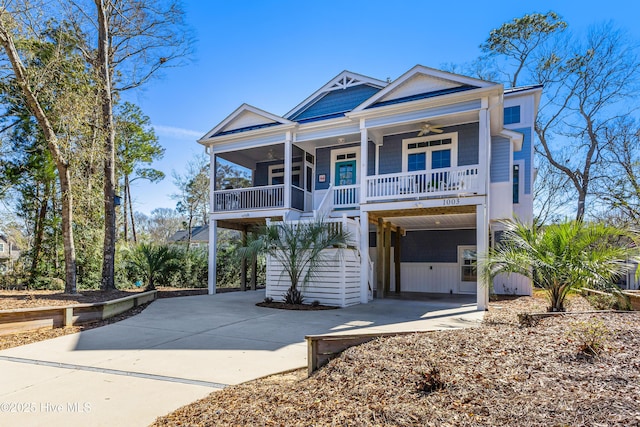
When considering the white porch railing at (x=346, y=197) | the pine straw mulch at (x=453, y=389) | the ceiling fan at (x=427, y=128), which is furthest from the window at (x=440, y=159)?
the pine straw mulch at (x=453, y=389)

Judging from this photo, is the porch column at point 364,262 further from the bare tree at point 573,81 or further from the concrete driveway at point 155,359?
the bare tree at point 573,81

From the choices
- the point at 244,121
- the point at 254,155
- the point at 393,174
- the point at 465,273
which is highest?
the point at 244,121

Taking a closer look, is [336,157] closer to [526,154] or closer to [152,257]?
[526,154]

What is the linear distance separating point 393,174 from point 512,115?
6.72 m

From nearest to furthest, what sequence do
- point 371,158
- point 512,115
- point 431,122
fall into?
point 431,122, point 371,158, point 512,115

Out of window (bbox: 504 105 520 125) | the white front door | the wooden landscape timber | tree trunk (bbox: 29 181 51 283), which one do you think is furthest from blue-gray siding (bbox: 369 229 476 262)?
tree trunk (bbox: 29 181 51 283)

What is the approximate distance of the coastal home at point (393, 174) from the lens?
9.84 m

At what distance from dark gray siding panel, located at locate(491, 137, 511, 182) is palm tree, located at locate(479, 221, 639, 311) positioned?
211 inches

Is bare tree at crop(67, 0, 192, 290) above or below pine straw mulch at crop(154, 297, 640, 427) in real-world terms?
above

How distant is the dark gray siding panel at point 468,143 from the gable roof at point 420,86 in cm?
198

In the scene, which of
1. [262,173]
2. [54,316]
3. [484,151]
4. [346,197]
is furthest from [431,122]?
[54,316]

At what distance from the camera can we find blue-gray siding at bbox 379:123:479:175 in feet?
37.9

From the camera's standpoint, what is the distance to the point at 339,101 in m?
14.4

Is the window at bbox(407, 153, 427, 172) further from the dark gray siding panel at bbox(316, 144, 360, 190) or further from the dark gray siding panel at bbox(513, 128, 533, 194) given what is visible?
the dark gray siding panel at bbox(513, 128, 533, 194)
